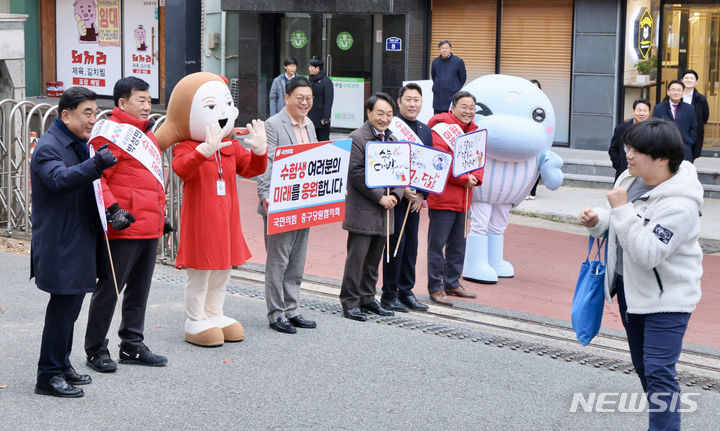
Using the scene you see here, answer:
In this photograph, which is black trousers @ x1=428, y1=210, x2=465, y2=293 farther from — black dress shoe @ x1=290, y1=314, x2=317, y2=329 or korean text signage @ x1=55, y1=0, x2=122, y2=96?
korean text signage @ x1=55, y1=0, x2=122, y2=96

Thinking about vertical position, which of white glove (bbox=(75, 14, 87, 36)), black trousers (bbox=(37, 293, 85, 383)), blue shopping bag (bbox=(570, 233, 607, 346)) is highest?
white glove (bbox=(75, 14, 87, 36))

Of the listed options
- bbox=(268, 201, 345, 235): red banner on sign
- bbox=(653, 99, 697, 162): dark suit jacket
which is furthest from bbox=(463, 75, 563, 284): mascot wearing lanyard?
bbox=(653, 99, 697, 162): dark suit jacket

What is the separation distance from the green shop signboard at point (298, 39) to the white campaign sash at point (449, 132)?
11.9 meters

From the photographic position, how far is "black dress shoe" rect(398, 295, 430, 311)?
8.25 m

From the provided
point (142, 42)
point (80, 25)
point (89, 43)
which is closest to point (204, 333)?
point (142, 42)

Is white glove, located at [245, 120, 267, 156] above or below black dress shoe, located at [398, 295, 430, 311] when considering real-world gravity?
above

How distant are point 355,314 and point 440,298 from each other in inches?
42.3

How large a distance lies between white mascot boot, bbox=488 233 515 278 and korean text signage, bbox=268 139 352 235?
7.32 ft

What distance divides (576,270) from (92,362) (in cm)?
559

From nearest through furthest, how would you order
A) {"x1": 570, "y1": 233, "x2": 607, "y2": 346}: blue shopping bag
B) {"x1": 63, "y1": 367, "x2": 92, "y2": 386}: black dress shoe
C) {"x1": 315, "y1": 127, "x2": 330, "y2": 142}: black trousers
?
{"x1": 570, "y1": 233, "x2": 607, "y2": 346}: blue shopping bag, {"x1": 63, "y1": 367, "x2": 92, "y2": 386}: black dress shoe, {"x1": 315, "y1": 127, "x2": 330, "y2": 142}: black trousers

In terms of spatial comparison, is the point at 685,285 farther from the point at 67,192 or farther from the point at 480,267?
the point at 480,267

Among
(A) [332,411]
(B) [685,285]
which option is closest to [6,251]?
(A) [332,411]

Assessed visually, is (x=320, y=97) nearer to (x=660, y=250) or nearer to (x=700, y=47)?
(x=700, y=47)

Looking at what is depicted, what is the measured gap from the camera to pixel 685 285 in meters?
4.97
